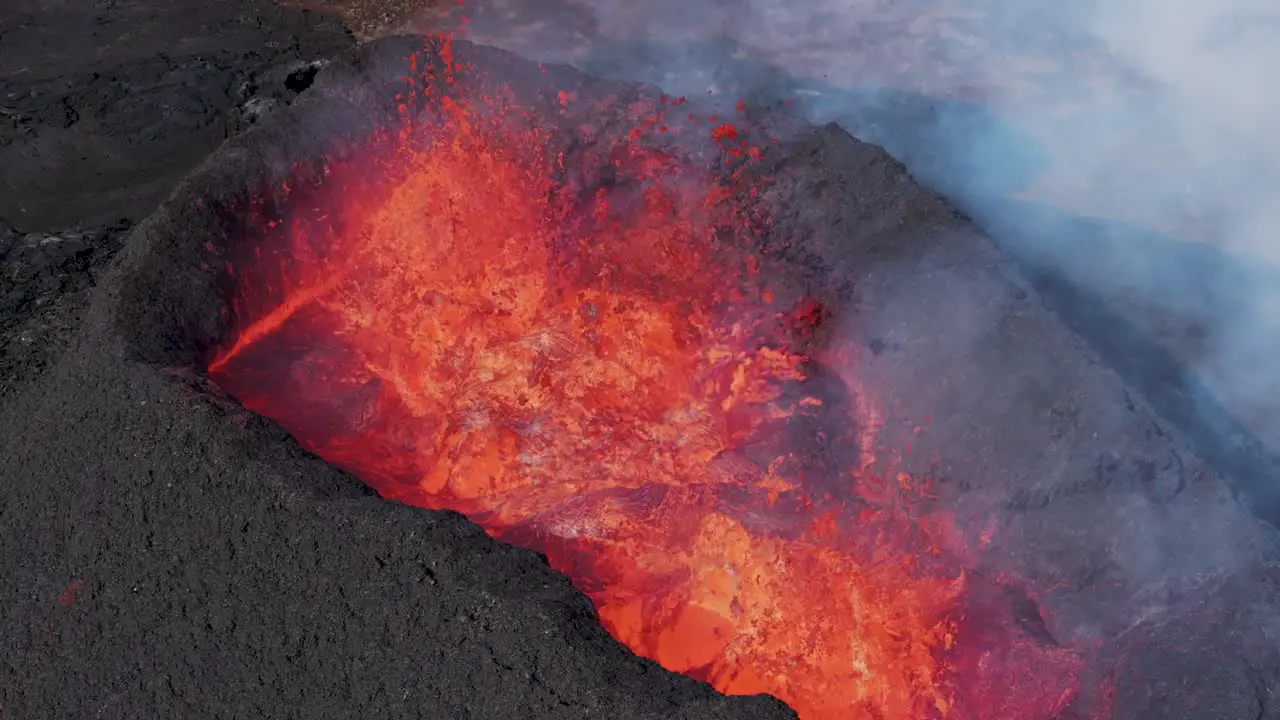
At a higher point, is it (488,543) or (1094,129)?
(488,543)

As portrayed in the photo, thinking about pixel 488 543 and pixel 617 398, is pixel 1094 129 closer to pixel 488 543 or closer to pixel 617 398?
pixel 617 398

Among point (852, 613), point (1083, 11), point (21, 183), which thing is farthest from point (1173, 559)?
point (21, 183)

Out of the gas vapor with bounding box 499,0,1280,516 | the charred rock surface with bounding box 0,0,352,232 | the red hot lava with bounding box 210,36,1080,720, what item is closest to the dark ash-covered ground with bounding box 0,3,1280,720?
the red hot lava with bounding box 210,36,1080,720

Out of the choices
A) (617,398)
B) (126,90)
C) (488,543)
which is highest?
(488,543)

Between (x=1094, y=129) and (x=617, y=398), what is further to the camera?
(x=1094, y=129)

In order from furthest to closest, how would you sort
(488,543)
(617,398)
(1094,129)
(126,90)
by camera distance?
(126,90), (1094,129), (617,398), (488,543)

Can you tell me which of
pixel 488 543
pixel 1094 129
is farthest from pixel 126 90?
pixel 1094 129

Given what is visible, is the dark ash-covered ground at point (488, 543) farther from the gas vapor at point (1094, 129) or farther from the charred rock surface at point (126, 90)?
the charred rock surface at point (126, 90)

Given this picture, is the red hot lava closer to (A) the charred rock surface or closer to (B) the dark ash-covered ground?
(B) the dark ash-covered ground
